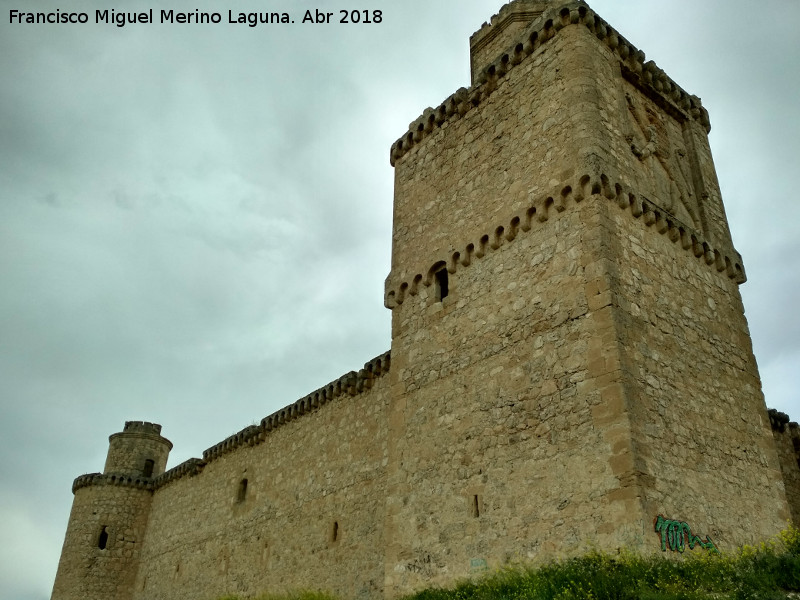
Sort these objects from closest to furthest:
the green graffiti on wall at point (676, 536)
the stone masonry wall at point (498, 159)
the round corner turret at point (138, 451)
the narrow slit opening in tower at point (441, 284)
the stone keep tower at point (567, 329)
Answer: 1. the green graffiti on wall at point (676, 536)
2. the stone keep tower at point (567, 329)
3. the stone masonry wall at point (498, 159)
4. the narrow slit opening in tower at point (441, 284)
5. the round corner turret at point (138, 451)

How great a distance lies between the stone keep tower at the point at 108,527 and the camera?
2320cm

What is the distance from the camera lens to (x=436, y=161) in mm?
12469

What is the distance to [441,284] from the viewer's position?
11461 millimetres

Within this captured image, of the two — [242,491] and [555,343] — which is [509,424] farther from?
[242,491]

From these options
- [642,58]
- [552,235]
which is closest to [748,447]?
[552,235]

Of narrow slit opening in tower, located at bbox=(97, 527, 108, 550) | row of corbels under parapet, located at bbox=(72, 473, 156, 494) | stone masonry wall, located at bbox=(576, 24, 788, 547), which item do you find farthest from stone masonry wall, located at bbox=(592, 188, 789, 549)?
narrow slit opening in tower, located at bbox=(97, 527, 108, 550)

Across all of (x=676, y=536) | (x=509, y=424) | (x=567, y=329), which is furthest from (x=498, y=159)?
(x=676, y=536)

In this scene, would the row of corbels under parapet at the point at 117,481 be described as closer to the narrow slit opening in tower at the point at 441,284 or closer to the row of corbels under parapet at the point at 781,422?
the narrow slit opening in tower at the point at 441,284

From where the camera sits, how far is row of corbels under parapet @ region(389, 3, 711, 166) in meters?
10.8

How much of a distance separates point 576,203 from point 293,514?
1001cm

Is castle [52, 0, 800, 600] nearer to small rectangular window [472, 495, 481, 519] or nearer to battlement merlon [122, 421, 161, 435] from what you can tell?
small rectangular window [472, 495, 481, 519]

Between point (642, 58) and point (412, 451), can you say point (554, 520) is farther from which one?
point (642, 58)

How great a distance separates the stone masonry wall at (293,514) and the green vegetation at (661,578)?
19.0ft

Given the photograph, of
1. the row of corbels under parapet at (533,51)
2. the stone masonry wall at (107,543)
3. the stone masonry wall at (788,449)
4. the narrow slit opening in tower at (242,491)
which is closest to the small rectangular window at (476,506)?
the row of corbels under parapet at (533,51)
